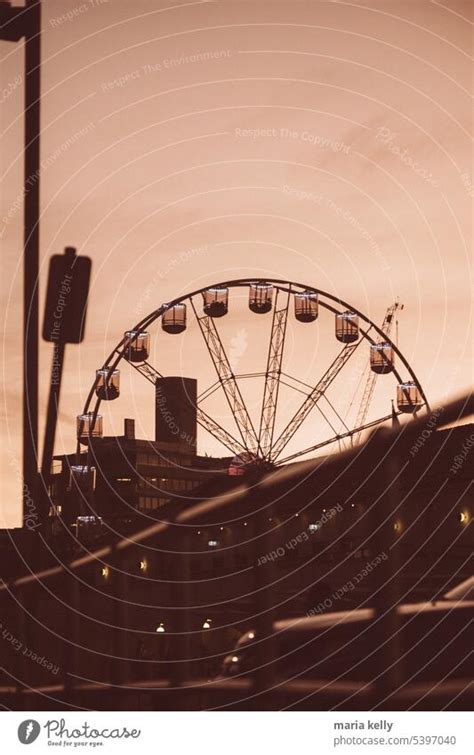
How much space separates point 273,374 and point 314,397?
645 millimetres

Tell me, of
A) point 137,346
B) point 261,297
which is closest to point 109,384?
point 137,346

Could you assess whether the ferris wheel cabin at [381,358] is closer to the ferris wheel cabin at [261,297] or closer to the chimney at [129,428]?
the ferris wheel cabin at [261,297]

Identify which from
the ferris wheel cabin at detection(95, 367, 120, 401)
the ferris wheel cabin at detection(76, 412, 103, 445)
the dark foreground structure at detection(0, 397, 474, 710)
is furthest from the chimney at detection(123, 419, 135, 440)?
the dark foreground structure at detection(0, 397, 474, 710)

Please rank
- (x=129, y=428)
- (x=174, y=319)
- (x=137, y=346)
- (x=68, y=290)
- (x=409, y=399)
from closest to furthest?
(x=68, y=290) → (x=174, y=319) → (x=409, y=399) → (x=137, y=346) → (x=129, y=428)

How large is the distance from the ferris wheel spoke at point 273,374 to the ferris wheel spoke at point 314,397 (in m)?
0.15

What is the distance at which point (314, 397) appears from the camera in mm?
14930

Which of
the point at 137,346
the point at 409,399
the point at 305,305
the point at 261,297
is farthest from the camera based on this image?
the point at 137,346

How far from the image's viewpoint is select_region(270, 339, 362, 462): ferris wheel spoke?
1412 cm

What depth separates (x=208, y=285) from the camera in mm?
14797

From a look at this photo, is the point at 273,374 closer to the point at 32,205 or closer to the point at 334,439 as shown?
the point at 334,439

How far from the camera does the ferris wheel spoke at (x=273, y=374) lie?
14.0 metres

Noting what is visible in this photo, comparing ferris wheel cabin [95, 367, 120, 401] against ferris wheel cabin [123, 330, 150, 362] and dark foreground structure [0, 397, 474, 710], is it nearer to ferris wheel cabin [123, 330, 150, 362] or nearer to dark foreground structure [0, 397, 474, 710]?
ferris wheel cabin [123, 330, 150, 362]
